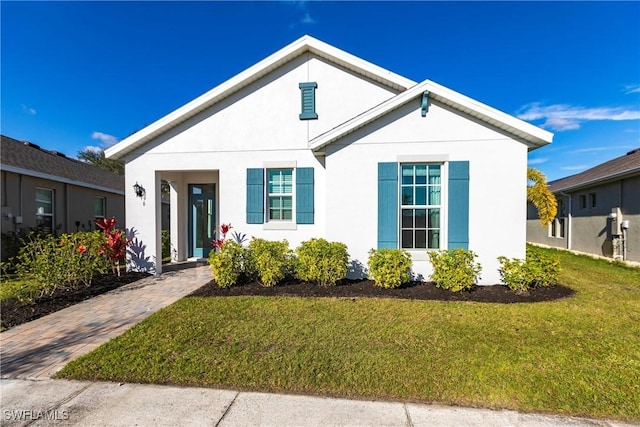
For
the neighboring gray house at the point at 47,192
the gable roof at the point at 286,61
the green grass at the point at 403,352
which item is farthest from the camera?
the neighboring gray house at the point at 47,192

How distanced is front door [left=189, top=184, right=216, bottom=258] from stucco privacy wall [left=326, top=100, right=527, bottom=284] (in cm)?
536

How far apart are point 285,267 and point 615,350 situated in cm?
585

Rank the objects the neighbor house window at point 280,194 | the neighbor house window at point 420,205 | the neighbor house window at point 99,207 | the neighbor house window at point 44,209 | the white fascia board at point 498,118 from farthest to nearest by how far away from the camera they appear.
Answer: the neighbor house window at point 99,207
the neighbor house window at point 44,209
the neighbor house window at point 280,194
the neighbor house window at point 420,205
the white fascia board at point 498,118

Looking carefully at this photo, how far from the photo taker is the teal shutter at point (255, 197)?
25.9 feet

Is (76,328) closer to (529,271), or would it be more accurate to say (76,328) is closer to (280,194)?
(280,194)

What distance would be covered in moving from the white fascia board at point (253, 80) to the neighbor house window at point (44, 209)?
5361 millimetres

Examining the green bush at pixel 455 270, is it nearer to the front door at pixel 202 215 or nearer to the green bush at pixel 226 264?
the green bush at pixel 226 264

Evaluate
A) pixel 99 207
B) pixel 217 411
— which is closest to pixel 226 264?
pixel 217 411

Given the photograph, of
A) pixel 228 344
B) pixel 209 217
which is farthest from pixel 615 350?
pixel 209 217

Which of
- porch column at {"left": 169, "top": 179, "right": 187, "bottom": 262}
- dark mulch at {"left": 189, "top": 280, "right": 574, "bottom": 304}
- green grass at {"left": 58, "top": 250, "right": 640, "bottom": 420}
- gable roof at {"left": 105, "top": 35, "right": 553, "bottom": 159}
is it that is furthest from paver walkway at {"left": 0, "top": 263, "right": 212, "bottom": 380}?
gable roof at {"left": 105, "top": 35, "right": 553, "bottom": 159}

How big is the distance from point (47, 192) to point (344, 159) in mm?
12267

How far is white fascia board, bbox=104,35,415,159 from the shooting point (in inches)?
305

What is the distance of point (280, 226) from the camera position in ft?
25.6

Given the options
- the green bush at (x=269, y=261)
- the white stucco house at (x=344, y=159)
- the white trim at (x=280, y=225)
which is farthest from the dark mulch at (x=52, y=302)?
the white trim at (x=280, y=225)
